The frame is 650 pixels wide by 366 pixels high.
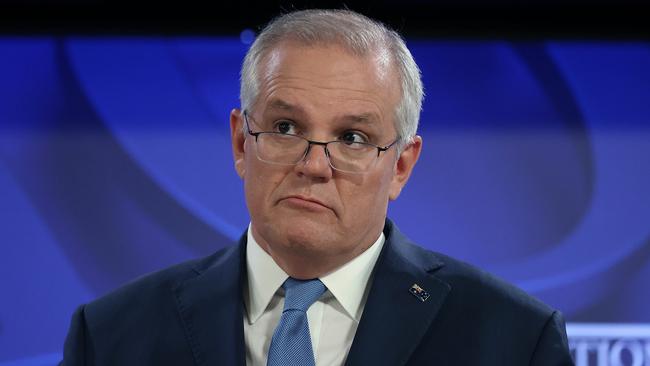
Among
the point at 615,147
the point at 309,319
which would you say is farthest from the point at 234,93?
the point at 309,319

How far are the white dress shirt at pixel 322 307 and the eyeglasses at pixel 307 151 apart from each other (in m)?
0.23

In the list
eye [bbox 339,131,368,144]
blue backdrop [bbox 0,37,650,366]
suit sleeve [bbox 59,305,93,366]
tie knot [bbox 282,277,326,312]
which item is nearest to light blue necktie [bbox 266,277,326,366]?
tie knot [bbox 282,277,326,312]

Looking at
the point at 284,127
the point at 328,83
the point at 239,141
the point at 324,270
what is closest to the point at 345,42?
the point at 328,83

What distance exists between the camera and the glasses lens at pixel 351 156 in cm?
211

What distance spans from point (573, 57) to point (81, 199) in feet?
5.32

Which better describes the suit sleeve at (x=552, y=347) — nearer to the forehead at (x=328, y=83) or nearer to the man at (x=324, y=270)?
the man at (x=324, y=270)

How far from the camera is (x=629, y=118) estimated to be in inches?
135

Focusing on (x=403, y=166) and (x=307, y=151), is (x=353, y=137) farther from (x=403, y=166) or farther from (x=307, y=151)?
(x=403, y=166)

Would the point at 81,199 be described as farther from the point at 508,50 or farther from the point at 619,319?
the point at 619,319

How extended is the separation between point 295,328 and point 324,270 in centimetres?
14

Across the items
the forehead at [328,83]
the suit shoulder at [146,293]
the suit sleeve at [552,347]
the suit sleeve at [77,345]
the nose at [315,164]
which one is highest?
the forehead at [328,83]

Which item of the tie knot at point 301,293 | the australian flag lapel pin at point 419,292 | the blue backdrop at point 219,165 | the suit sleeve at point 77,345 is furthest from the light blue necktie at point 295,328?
the blue backdrop at point 219,165

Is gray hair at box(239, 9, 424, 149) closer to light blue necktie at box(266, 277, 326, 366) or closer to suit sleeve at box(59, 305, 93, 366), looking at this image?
light blue necktie at box(266, 277, 326, 366)

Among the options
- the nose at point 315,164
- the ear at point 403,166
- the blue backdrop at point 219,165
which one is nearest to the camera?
the nose at point 315,164
